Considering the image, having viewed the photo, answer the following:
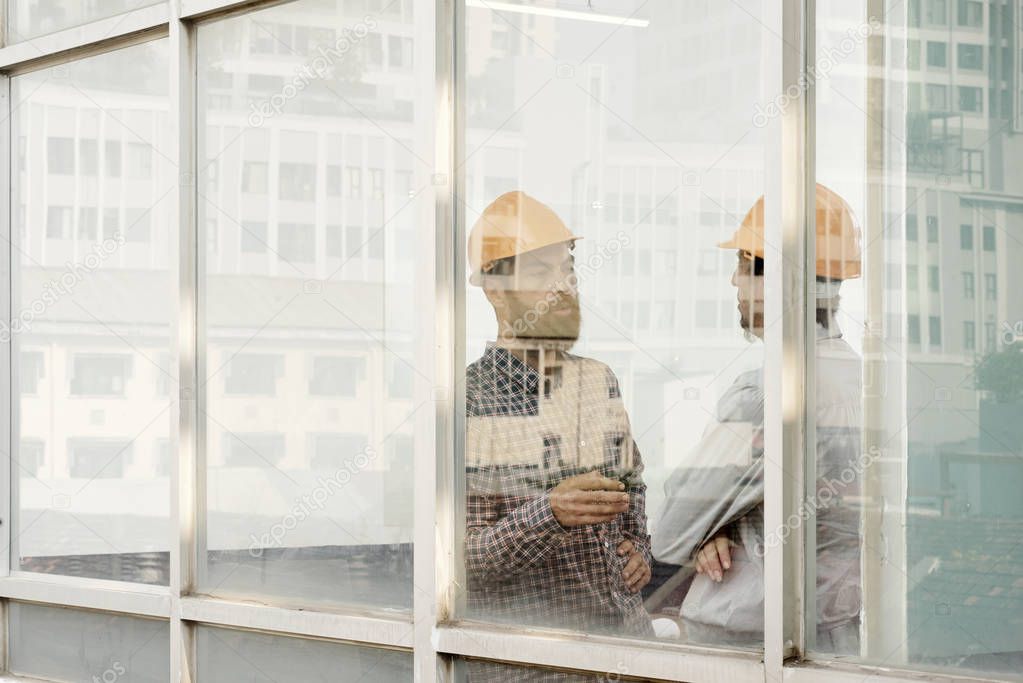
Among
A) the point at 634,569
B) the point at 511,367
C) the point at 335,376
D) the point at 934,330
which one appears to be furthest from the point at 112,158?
the point at 934,330

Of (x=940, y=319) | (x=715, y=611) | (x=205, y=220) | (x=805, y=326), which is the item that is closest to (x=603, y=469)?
(x=715, y=611)

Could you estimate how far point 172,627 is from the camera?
13.7 ft

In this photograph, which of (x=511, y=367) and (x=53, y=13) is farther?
(x=53, y=13)

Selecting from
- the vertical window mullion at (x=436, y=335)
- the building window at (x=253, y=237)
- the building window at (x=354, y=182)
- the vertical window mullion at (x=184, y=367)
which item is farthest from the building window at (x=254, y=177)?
the vertical window mullion at (x=436, y=335)

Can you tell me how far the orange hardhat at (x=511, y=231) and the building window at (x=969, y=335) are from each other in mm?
1093

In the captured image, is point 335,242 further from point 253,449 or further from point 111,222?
point 111,222

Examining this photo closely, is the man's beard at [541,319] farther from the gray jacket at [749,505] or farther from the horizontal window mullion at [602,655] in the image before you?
the horizontal window mullion at [602,655]

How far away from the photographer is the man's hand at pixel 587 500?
3.32 metres

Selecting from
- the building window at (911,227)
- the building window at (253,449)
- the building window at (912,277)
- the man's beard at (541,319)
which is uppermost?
the building window at (911,227)

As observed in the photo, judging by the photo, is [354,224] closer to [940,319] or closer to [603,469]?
[603,469]

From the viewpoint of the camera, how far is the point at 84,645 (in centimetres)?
449

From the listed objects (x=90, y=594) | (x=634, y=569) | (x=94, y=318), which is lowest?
(x=90, y=594)

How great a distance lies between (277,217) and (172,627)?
4.80 ft

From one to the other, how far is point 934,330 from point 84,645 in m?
3.29
